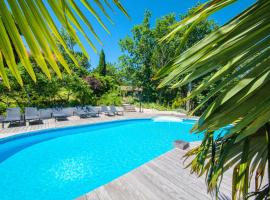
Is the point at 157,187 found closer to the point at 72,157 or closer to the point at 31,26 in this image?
the point at 31,26

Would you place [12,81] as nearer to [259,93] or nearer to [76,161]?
[76,161]

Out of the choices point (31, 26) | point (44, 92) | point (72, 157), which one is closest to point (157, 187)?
point (31, 26)

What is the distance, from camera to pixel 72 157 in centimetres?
799

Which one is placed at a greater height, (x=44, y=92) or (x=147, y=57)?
(x=147, y=57)

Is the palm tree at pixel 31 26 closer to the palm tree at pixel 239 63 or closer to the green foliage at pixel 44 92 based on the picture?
the palm tree at pixel 239 63

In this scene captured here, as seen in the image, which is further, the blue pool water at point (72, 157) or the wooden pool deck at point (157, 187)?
the blue pool water at point (72, 157)

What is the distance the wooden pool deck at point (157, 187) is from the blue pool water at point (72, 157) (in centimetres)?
199

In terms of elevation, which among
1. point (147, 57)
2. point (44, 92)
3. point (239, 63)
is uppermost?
point (147, 57)

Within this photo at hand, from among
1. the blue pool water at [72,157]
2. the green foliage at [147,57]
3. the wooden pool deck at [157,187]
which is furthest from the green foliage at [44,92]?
the green foliage at [147,57]

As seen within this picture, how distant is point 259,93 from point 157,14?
2745 centimetres

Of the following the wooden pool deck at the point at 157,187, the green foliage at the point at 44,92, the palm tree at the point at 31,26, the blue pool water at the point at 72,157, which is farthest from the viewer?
the green foliage at the point at 44,92

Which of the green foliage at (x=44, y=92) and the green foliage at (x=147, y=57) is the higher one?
the green foliage at (x=147, y=57)

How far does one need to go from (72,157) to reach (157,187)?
5.05 metres

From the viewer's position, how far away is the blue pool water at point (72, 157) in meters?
5.75
